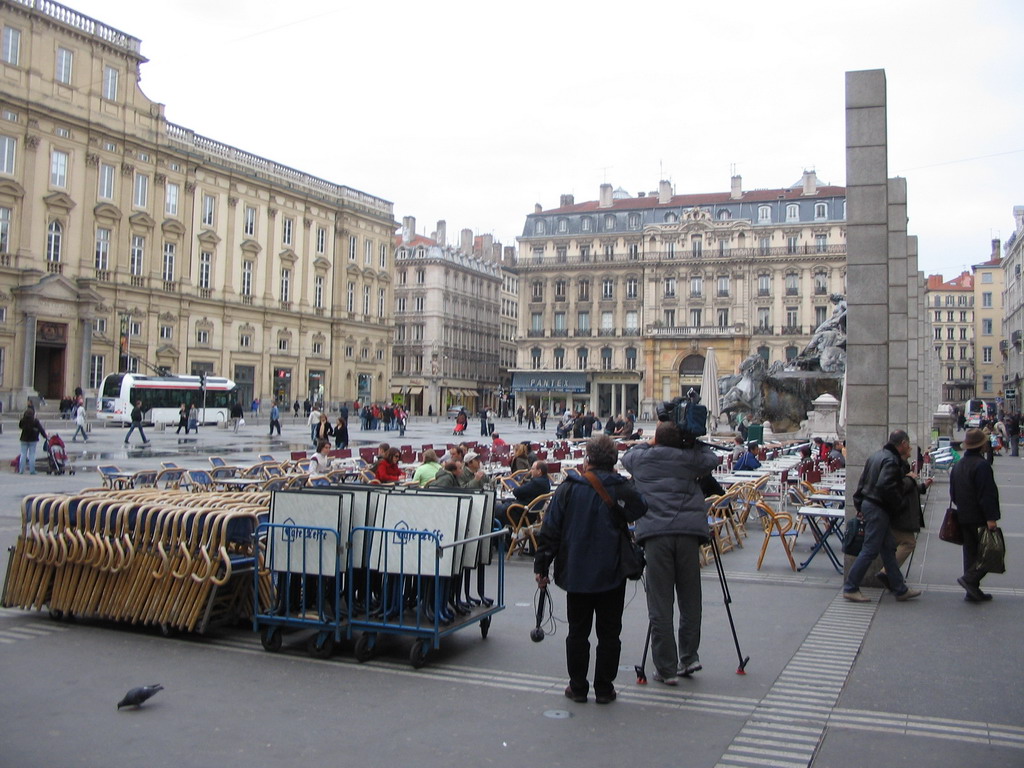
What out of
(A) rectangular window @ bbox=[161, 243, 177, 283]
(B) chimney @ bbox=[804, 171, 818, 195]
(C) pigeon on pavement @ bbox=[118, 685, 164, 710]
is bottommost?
(C) pigeon on pavement @ bbox=[118, 685, 164, 710]

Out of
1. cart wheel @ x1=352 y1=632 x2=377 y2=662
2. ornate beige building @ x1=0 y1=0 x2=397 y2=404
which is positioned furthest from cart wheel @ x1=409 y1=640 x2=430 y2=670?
ornate beige building @ x1=0 y1=0 x2=397 y2=404

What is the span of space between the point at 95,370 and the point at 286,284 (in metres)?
17.1

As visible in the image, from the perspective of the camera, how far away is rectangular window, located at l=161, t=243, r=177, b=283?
54344 millimetres

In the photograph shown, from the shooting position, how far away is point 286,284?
64062mm

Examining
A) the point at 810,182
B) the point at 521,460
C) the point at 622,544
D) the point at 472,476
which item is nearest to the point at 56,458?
the point at 521,460

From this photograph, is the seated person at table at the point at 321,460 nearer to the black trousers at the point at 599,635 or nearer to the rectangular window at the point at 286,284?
the black trousers at the point at 599,635

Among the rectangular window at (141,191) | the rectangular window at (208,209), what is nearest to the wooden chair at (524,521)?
the rectangular window at (141,191)

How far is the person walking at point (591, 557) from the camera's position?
5625 mm

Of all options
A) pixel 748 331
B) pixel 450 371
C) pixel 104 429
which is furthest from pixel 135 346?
pixel 748 331

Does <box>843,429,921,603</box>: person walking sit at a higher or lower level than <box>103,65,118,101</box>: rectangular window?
lower

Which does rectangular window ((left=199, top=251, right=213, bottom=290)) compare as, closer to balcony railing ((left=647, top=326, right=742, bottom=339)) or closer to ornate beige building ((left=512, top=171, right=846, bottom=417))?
ornate beige building ((left=512, top=171, right=846, bottom=417))

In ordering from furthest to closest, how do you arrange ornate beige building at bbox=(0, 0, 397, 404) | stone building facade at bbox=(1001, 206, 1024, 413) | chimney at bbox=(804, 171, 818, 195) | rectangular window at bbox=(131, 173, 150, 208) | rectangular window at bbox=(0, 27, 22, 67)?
chimney at bbox=(804, 171, 818, 195), stone building facade at bbox=(1001, 206, 1024, 413), rectangular window at bbox=(131, 173, 150, 208), ornate beige building at bbox=(0, 0, 397, 404), rectangular window at bbox=(0, 27, 22, 67)

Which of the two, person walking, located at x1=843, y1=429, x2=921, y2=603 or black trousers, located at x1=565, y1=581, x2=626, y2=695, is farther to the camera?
person walking, located at x1=843, y1=429, x2=921, y2=603

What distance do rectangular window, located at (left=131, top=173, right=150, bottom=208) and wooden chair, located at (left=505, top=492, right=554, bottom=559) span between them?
154ft
